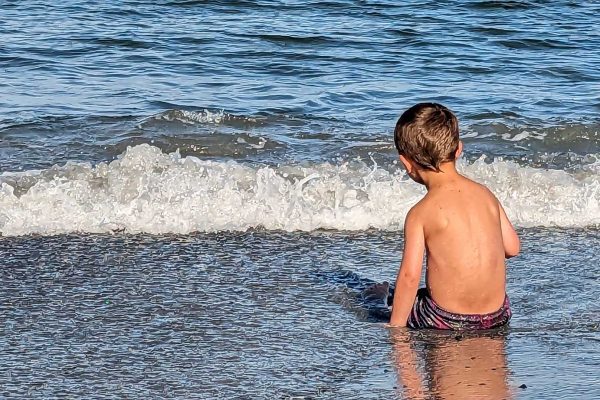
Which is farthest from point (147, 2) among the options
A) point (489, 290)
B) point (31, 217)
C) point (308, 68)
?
point (489, 290)

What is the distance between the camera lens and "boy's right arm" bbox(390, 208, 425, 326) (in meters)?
4.09

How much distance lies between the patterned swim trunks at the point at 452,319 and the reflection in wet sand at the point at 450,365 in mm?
44

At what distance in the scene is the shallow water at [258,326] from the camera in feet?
12.2

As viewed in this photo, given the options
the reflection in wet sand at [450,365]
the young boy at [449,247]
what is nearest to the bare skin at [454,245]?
the young boy at [449,247]

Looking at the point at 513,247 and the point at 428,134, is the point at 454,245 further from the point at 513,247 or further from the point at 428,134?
the point at 428,134

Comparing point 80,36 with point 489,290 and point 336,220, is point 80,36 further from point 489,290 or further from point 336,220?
point 489,290

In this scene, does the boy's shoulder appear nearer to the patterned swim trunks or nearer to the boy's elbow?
the boy's elbow

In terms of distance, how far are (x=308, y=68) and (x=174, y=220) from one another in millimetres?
4754

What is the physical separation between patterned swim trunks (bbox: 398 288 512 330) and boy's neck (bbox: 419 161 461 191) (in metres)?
0.46

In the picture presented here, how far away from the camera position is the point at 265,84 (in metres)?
9.72

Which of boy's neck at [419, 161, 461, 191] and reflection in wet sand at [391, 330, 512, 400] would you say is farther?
boy's neck at [419, 161, 461, 191]

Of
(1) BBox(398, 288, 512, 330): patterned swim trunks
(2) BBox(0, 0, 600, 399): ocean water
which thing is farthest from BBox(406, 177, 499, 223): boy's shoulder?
(2) BBox(0, 0, 600, 399): ocean water

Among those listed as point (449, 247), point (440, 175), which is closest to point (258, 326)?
point (449, 247)

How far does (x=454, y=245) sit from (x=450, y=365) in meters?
0.53
